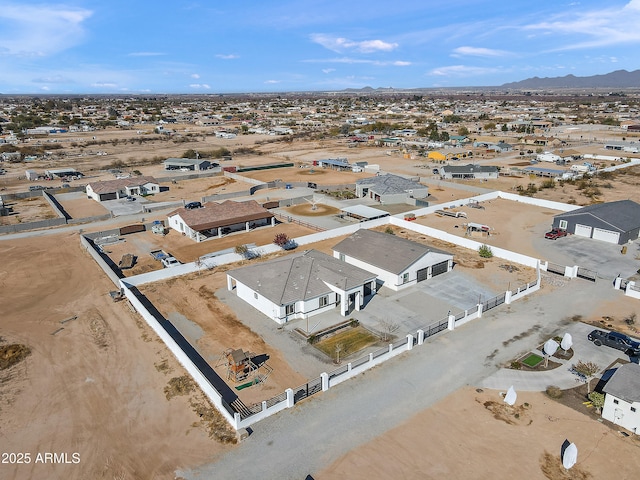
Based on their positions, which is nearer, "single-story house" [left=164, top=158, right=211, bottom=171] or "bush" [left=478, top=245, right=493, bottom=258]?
"bush" [left=478, top=245, right=493, bottom=258]

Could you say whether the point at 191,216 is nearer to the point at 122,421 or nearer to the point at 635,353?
the point at 122,421

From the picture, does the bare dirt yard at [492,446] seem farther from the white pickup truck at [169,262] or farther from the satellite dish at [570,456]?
the white pickup truck at [169,262]

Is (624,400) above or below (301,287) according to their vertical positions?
below

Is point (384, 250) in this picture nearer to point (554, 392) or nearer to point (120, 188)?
point (554, 392)

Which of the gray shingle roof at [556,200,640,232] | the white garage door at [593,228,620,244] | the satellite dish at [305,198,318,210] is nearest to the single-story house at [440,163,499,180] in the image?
the satellite dish at [305,198,318,210]

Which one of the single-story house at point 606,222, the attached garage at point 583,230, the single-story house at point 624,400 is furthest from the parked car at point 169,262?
the attached garage at point 583,230

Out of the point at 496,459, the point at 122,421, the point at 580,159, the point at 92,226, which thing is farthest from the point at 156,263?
the point at 580,159

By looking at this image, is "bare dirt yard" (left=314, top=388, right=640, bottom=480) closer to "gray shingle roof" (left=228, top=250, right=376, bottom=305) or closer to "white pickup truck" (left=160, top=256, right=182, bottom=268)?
"gray shingle roof" (left=228, top=250, right=376, bottom=305)

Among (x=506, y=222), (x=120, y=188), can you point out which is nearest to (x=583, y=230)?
(x=506, y=222)
